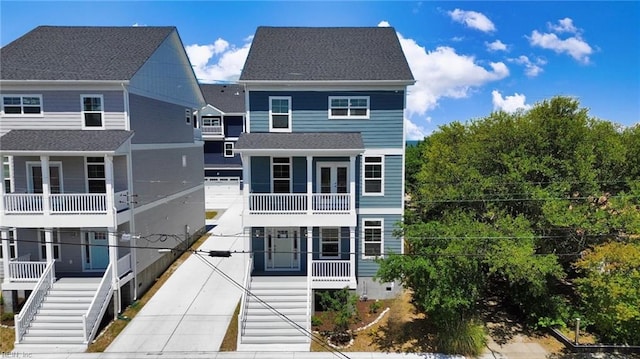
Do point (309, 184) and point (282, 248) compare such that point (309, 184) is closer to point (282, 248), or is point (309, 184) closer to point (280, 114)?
point (280, 114)

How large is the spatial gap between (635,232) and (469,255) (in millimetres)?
5955

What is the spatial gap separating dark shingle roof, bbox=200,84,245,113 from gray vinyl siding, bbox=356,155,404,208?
98.9 feet

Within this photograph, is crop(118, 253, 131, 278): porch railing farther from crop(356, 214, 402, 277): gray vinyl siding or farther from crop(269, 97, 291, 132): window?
crop(356, 214, 402, 277): gray vinyl siding

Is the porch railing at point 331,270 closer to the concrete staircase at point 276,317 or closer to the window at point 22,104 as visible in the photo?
the concrete staircase at point 276,317

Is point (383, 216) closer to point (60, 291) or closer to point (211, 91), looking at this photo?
point (60, 291)

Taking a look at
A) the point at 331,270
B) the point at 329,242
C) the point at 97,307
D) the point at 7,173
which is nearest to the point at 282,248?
the point at 329,242

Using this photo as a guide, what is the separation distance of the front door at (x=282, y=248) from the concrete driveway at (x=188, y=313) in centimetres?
118

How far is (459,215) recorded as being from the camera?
15227mm

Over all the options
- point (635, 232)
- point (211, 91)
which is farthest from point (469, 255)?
point (211, 91)

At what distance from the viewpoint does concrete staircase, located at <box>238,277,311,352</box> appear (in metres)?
13.4

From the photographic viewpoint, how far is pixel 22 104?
15992 millimetres

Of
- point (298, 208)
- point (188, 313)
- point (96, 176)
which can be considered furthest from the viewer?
point (96, 176)

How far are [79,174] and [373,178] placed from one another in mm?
12499

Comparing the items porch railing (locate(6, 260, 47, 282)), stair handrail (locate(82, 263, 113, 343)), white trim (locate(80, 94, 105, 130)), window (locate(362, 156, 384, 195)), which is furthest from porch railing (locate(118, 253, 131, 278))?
window (locate(362, 156, 384, 195))
